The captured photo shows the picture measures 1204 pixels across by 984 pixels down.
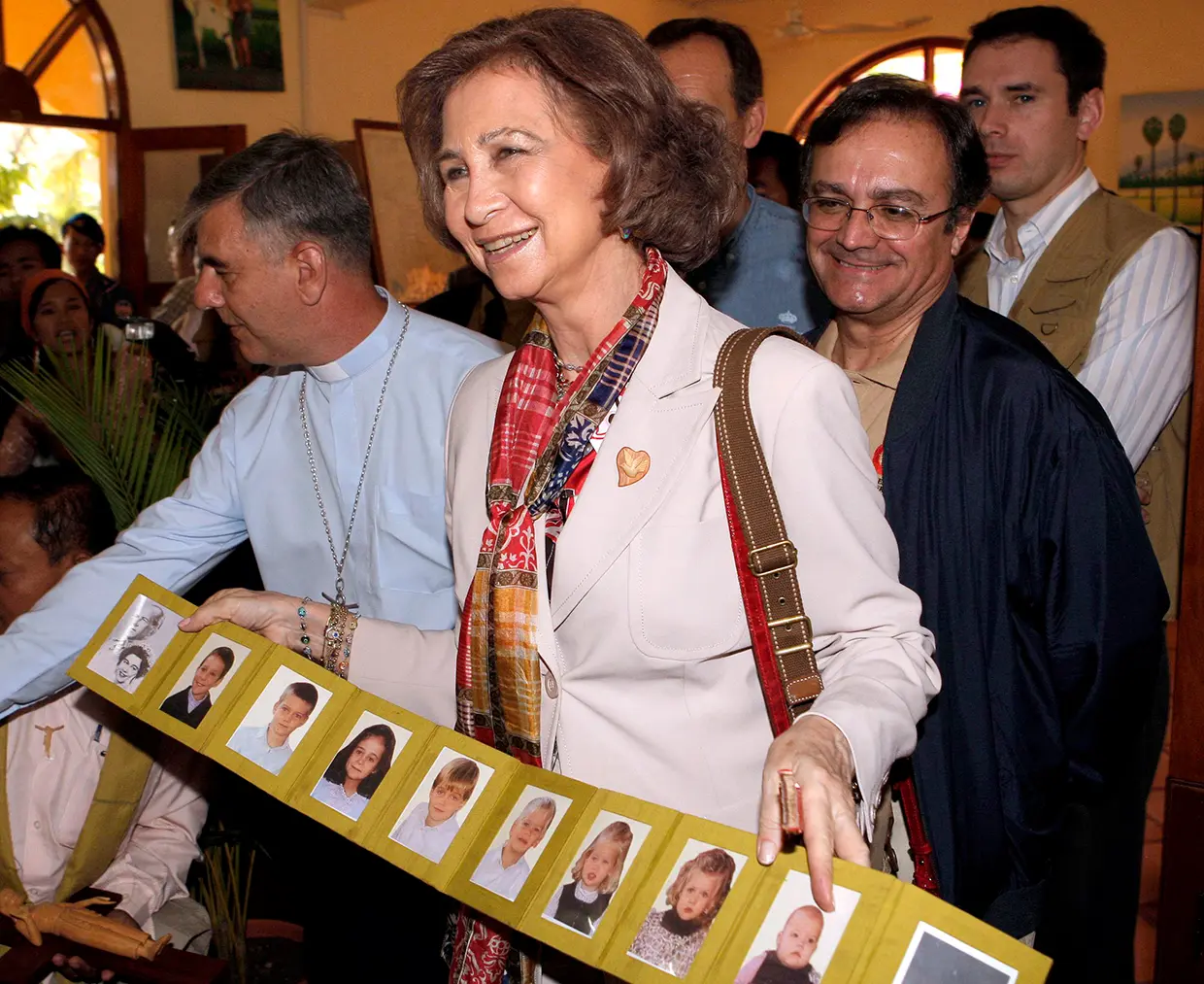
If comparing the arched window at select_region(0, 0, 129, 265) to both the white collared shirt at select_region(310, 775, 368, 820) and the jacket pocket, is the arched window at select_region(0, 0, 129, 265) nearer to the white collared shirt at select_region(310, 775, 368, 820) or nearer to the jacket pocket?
the white collared shirt at select_region(310, 775, 368, 820)

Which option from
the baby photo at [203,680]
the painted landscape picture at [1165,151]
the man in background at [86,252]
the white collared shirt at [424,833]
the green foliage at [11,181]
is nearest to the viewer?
the white collared shirt at [424,833]

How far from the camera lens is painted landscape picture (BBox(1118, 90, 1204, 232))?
10.2m

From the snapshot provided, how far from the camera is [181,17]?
9.39 meters

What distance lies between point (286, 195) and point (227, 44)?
7856 millimetres

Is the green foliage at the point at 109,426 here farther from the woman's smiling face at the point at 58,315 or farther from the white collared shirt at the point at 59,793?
the woman's smiling face at the point at 58,315

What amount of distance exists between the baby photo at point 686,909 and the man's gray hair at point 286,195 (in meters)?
1.59

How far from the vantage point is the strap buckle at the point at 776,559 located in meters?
1.41

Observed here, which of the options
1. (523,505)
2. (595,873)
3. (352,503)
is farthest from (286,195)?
(595,873)

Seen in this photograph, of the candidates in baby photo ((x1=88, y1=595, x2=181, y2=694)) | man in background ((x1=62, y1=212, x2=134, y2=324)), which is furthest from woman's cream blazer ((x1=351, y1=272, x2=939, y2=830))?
man in background ((x1=62, y1=212, x2=134, y2=324))

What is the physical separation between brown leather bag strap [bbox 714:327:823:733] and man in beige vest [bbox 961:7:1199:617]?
1.44 metres

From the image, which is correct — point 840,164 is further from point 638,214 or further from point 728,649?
point 728,649

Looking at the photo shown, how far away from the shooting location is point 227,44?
369 inches

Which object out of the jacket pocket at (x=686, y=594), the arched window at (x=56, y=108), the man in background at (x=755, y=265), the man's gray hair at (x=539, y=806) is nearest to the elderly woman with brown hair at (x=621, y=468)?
the jacket pocket at (x=686, y=594)

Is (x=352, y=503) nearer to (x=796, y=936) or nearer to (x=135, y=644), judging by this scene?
(x=135, y=644)
